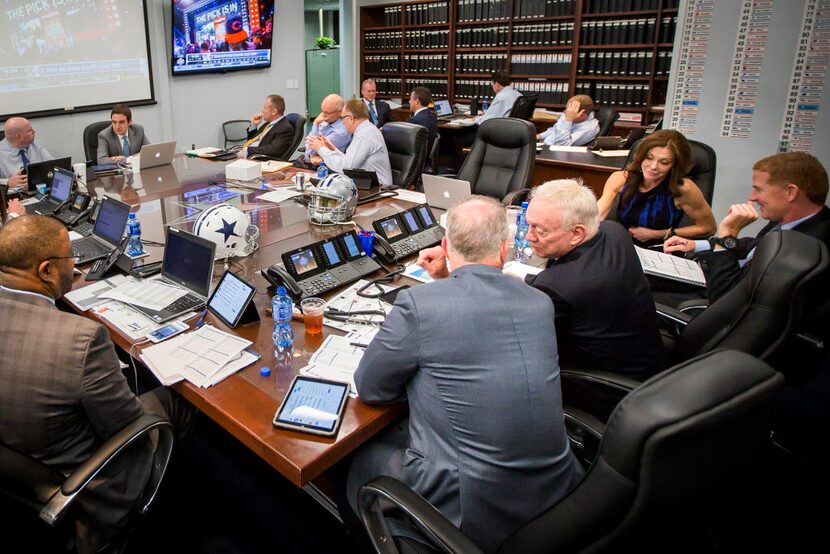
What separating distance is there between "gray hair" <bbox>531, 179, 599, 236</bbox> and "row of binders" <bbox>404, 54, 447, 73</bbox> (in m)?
6.41

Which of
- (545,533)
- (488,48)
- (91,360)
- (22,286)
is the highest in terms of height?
(488,48)

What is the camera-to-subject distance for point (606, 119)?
5.86m

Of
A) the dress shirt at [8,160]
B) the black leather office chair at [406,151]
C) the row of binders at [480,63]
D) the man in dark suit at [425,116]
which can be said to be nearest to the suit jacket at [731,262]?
the black leather office chair at [406,151]

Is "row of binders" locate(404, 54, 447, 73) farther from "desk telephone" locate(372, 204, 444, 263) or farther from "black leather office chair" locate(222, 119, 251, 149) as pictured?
"desk telephone" locate(372, 204, 444, 263)

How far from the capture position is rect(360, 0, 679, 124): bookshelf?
20.0 feet

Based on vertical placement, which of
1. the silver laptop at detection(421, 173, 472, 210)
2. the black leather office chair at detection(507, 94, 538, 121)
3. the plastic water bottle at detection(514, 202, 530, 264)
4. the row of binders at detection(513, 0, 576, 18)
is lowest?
the plastic water bottle at detection(514, 202, 530, 264)

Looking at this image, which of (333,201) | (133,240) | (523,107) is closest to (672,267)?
(333,201)

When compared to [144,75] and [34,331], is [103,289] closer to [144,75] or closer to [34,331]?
[34,331]

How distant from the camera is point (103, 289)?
225 cm

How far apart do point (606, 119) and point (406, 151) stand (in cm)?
257

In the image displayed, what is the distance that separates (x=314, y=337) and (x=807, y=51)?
383cm

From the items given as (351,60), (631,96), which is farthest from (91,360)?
(351,60)

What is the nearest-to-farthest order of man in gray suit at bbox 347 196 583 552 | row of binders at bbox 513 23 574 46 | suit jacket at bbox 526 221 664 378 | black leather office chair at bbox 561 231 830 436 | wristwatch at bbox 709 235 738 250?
man in gray suit at bbox 347 196 583 552, black leather office chair at bbox 561 231 830 436, suit jacket at bbox 526 221 664 378, wristwatch at bbox 709 235 738 250, row of binders at bbox 513 23 574 46

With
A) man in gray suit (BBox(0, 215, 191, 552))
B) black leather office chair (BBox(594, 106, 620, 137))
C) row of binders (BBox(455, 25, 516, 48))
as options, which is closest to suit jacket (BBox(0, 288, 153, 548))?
man in gray suit (BBox(0, 215, 191, 552))
